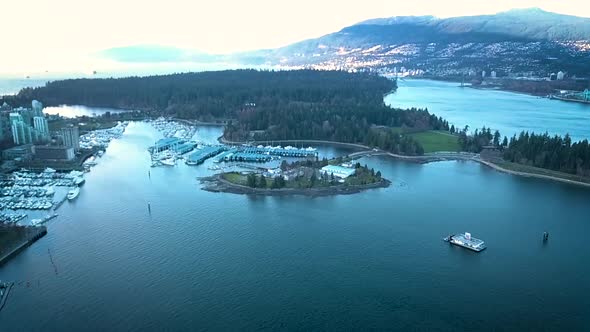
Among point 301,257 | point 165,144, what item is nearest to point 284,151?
point 165,144

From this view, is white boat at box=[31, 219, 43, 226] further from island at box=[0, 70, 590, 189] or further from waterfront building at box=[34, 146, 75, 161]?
island at box=[0, 70, 590, 189]

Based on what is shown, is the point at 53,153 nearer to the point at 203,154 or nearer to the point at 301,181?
the point at 203,154

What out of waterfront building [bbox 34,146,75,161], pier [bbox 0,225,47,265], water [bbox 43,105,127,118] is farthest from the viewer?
water [bbox 43,105,127,118]

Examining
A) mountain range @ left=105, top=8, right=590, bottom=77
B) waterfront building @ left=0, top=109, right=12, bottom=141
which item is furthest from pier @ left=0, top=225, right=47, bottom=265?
mountain range @ left=105, top=8, right=590, bottom=77

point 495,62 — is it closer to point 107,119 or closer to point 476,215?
point 107,119

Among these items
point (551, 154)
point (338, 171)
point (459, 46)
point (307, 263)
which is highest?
point (459, 46)

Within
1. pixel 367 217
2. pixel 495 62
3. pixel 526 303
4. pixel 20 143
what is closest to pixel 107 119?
→ pixel 20 143
